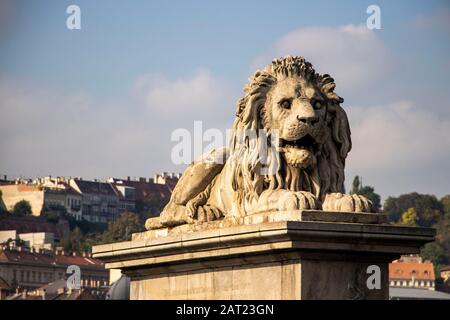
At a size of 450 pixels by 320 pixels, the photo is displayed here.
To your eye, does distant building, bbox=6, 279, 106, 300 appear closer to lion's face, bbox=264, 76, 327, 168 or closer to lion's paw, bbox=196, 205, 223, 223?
lion's paw, bbox=196, 205, 223, 223

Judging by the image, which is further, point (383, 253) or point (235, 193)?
point (235, 193)

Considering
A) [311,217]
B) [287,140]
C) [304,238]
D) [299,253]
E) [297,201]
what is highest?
[287,140]

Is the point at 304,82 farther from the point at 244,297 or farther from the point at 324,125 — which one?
the point at 244,297

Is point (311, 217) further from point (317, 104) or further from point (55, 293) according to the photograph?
point (55, 293)

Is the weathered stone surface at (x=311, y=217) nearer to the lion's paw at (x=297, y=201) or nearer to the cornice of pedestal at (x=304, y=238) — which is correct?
the cornice of pedestal at (x=304, y=238)

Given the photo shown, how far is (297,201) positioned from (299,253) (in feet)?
2.50

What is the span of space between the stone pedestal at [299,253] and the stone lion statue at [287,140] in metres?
0.57

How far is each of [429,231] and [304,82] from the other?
247 centimetres

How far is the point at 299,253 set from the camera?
22.4 metres

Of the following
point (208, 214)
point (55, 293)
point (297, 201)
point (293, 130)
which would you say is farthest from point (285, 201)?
point (55, 293)

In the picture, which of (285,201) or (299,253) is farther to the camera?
(285,201)

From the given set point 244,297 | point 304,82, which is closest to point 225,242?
point 244,297

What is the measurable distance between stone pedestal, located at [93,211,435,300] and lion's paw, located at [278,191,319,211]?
214 millimetres

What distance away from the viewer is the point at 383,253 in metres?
22.9
